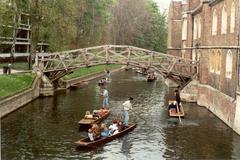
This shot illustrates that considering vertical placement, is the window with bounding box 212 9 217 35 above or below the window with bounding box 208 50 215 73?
above

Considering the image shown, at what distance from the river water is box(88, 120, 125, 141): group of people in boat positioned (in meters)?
0.50

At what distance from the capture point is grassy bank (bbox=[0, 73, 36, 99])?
28.5 metres

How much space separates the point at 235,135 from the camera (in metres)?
21.8

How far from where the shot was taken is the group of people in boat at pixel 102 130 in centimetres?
1967

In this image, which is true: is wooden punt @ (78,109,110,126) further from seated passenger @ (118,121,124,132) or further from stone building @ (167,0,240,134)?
stone building @ (167,0,240,134)

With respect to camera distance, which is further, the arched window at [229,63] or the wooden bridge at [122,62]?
the wooden bridge at [122,62]

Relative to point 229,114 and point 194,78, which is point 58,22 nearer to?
point 194,78

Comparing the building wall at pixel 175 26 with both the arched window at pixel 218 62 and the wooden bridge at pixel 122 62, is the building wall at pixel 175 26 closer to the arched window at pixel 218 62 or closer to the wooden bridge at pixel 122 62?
the wooden bridge at pixel 122 62

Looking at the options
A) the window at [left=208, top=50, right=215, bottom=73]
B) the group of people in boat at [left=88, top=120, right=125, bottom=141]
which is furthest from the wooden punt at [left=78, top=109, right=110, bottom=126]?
the window at [left=208, top=50, right=215, bottom=73]

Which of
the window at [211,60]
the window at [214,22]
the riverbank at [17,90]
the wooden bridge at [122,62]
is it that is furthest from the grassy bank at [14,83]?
the window at [214,22]

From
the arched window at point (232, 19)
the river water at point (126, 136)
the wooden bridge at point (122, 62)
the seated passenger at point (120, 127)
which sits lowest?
the river water at point (126, 136)

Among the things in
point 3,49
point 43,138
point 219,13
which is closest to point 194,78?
Answer: point 219,13

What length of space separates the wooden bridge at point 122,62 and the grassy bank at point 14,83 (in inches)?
74.4

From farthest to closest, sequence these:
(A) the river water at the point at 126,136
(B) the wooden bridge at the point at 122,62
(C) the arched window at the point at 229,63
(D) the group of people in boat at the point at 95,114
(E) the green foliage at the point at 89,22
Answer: (E) the green foliage at the point at 89,22, (B) the wooden bridge at the point at 122,62, (C) the arched window at the point at 229,63, (D) the group of people in boat at the point at 95,114, (A) the river water at the point at 126,136
